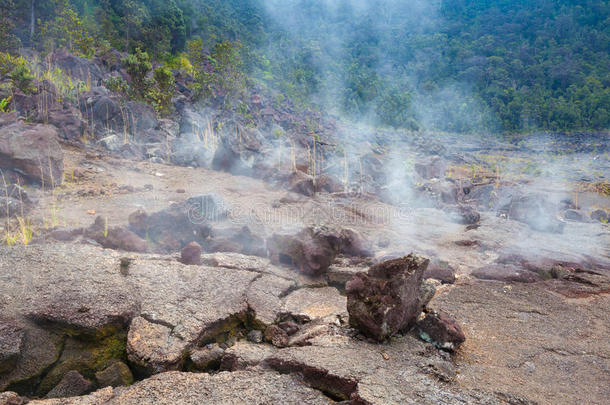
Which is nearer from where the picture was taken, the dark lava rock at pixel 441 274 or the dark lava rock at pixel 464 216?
the dark lava rock at pixel 441 274

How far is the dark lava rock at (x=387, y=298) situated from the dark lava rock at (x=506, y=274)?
156 centimetres

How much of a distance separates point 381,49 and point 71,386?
146ft

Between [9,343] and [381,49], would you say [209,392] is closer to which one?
[9,343]

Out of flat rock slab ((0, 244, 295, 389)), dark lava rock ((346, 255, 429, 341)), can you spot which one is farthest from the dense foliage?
dark lava rock ((346, 255, 429, 341))

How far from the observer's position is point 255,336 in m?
2.16

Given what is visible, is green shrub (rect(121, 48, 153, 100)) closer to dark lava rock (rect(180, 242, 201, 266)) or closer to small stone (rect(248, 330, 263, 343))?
dark lava rock (rect(180, 242, 201, 266))

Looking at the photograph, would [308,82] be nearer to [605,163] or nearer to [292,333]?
[605,163]

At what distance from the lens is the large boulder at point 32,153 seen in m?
4.50

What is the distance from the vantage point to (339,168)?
8.19m

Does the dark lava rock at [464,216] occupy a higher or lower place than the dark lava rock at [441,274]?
higher

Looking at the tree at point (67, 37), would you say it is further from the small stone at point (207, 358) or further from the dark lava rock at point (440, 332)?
the dark lava rock at point (440, 332)

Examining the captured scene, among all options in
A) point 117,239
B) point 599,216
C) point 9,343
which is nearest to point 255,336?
point 9,343

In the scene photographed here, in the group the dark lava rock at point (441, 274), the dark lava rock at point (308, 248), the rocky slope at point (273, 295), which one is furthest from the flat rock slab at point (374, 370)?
the dark lava rock at point (441, 274)

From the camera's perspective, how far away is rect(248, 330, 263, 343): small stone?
214cm
